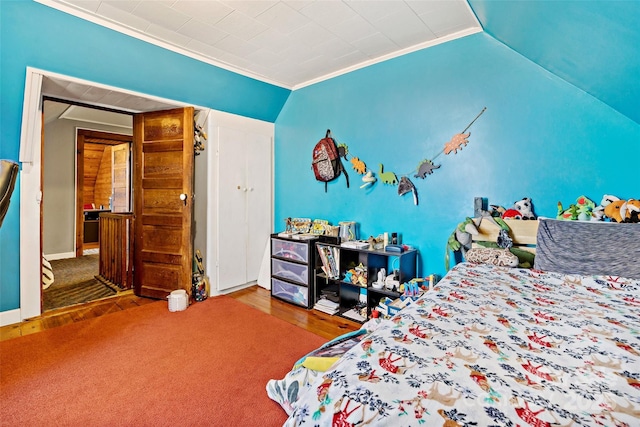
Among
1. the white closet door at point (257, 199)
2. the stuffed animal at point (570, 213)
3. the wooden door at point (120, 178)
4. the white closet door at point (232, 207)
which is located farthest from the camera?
the wooden door at point (120, 178)

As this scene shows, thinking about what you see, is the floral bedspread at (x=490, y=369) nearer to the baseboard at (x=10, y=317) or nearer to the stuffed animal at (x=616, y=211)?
the stuffed animal at (x=616, y=211)

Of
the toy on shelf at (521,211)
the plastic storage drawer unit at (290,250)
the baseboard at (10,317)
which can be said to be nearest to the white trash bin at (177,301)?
the plastic storage drawer unit at (290,250)

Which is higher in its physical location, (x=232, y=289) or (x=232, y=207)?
(x=232, y=207)

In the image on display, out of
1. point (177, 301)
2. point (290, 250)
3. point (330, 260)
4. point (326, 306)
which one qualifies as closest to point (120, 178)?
point (177, 301)

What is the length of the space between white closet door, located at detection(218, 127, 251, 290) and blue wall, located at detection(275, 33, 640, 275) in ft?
2.66

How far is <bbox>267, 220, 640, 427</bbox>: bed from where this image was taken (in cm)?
71

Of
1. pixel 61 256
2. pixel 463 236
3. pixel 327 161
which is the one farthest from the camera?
pixel 61 256

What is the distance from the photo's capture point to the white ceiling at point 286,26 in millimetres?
2160

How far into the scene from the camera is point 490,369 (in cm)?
88

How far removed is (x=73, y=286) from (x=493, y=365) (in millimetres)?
4614

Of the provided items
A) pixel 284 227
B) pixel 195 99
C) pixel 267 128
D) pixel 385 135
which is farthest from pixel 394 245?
pixel 195 99

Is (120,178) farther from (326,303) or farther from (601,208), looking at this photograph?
(601,208)


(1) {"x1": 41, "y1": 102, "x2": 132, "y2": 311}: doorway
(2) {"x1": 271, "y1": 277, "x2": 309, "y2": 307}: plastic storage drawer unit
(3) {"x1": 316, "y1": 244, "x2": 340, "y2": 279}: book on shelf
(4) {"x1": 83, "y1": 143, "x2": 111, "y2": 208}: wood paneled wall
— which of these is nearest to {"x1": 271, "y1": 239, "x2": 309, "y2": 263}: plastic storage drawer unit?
(3) {"x1": 316, "y1": 244, "x2": 340, "y2": 279}: book on shelf

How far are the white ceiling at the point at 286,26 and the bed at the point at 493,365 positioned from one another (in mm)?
2021
